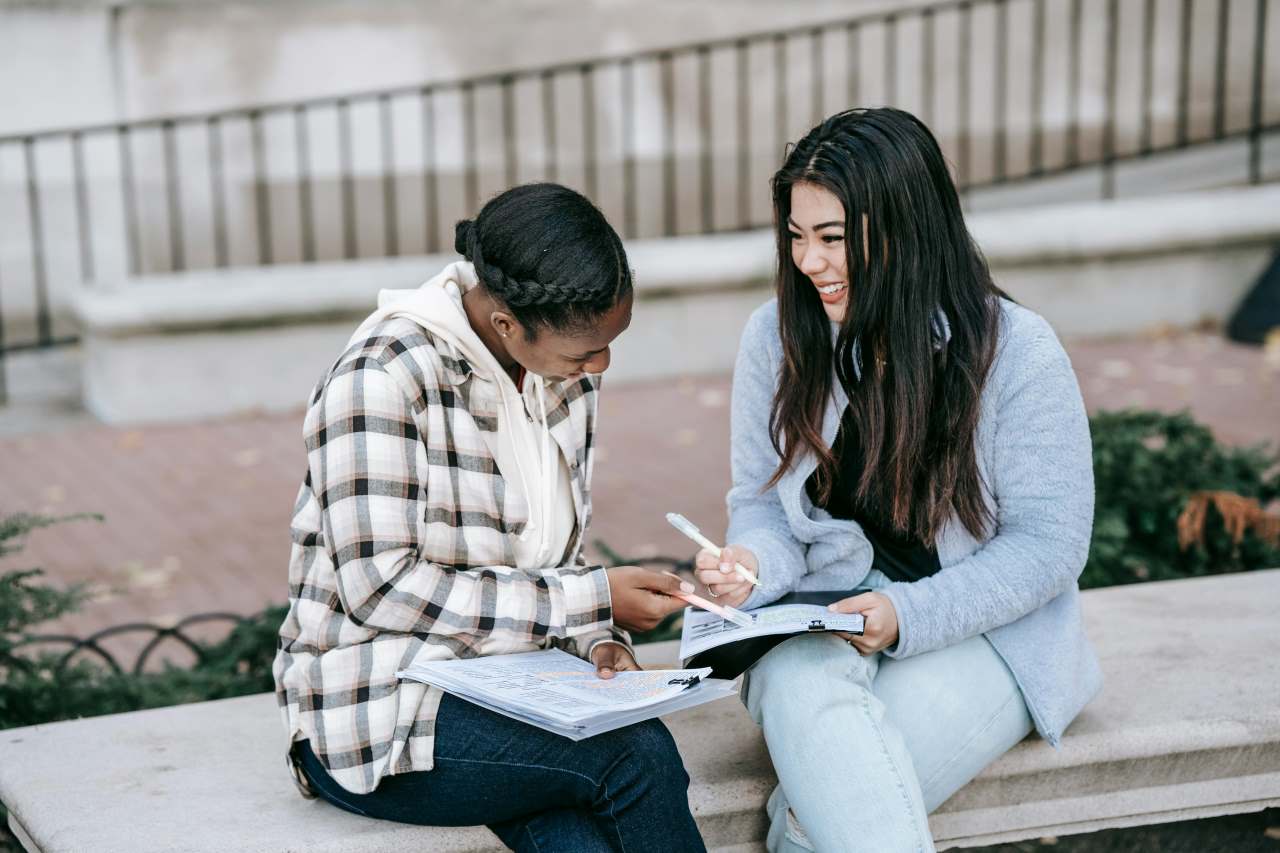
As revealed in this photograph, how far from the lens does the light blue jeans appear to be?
2.75 metres

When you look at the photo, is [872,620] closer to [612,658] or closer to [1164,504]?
[612,658]

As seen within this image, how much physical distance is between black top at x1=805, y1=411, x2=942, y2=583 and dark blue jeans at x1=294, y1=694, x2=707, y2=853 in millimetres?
668

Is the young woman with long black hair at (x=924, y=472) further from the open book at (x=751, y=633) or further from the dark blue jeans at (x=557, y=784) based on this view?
the dark blue jeans at (x=557, y=784)

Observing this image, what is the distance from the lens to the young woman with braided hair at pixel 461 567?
2.63 meters

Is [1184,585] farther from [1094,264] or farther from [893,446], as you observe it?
[1094,264]

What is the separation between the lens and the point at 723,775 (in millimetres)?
3090

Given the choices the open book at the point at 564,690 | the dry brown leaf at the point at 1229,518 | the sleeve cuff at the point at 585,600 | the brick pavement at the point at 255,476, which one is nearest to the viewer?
the open book at the point at 564,690

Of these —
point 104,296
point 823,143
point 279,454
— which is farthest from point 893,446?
point 104,296

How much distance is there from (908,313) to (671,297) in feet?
17.2

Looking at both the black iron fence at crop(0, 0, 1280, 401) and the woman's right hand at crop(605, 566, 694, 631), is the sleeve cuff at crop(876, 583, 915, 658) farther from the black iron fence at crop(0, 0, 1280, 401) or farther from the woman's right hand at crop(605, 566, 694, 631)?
the black iron fence at crop(0, 0, 1280, 401)

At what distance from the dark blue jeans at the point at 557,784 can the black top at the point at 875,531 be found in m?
0.67

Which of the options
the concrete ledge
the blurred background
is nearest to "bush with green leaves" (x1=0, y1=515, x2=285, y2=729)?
the blurred background

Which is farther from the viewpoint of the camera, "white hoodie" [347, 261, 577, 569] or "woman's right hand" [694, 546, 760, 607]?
"woman's right hand" [694, 546, 760, 607]

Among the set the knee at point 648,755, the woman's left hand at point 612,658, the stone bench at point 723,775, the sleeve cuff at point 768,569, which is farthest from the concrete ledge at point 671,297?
the knee at point 648,755
